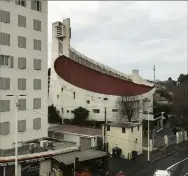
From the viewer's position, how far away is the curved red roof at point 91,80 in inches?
2901

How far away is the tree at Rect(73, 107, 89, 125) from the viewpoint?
7375 centimetres

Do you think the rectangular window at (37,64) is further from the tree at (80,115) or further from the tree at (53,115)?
the tree at (53,115)

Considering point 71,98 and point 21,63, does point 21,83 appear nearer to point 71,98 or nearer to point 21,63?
point 21,63

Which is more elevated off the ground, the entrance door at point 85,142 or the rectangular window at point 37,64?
the rectangular window at point 37,64

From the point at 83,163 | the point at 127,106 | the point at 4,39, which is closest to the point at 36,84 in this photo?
the point at 4,39

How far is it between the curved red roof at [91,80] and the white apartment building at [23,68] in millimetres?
30375

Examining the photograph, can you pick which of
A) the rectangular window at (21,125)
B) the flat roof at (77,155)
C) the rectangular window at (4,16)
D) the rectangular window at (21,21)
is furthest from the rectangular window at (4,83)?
the flat roof at (77,155)

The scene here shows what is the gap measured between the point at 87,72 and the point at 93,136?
29.3 metres

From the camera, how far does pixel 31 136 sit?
134 ft

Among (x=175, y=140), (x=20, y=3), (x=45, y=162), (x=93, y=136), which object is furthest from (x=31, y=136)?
(x=175, y=140)

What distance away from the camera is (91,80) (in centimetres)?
7488

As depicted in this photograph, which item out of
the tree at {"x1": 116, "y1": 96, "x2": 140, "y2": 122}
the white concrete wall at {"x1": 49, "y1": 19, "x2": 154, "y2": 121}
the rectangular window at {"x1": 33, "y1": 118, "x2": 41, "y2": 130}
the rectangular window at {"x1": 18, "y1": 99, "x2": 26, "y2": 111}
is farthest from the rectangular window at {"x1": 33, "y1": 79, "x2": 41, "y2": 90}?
the tree at {"x1": 116, "y1": 96, "x2": 140, "y2": 122}

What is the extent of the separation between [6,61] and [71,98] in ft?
141

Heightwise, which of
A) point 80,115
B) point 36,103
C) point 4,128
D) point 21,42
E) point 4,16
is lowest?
point 80,115
